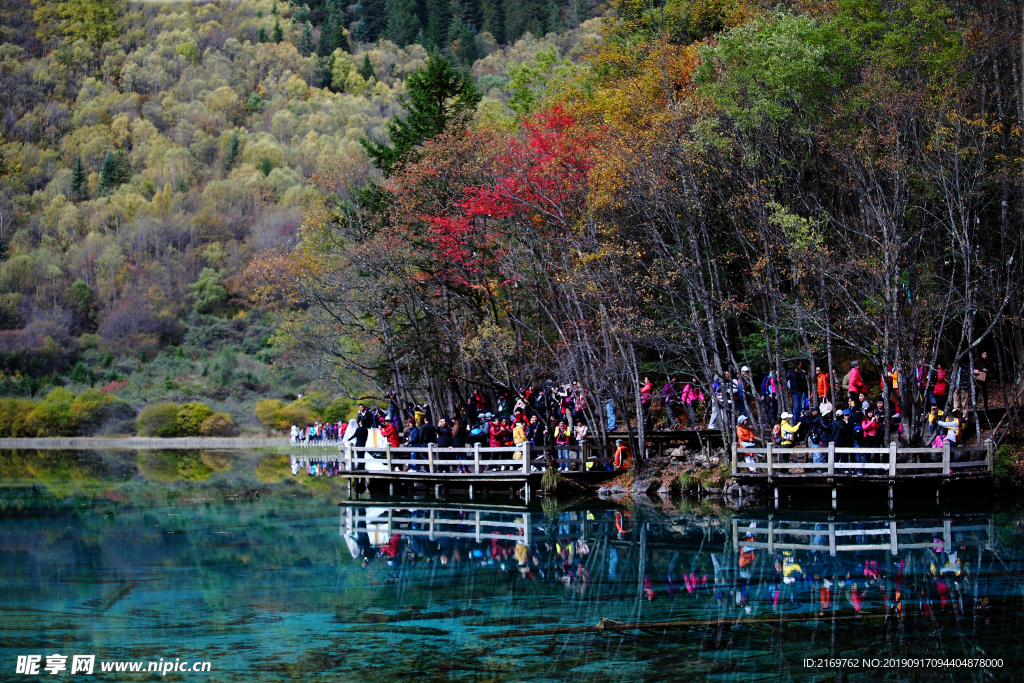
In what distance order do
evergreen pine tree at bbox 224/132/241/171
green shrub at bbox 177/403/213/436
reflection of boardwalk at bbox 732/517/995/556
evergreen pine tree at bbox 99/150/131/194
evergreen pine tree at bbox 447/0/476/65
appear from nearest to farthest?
reflection of boardwalk at bbox 732/517/995/556 → green shrub at bbox 177/403/213/436 → evergreen pine tree at bbox 447/0/476/65 → evergreen pine tree at bbox 99/150/131/194 → evergreen pine tree at bbox 224/132/241/171

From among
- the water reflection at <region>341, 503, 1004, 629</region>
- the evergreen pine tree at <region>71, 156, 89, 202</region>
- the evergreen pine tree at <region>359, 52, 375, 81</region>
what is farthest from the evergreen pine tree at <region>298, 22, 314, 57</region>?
the water reflection at <region>341, 503, 1004, 629</region>

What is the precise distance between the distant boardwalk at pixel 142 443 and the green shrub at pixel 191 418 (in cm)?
49

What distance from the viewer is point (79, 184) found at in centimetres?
11119

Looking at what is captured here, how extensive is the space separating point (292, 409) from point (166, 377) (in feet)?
51.3

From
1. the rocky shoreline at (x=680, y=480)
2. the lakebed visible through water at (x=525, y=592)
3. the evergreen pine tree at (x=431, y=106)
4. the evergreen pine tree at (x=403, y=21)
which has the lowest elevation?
the lakebed visible through water at (x=525, y=592)

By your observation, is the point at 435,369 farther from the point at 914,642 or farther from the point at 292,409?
the point at 292,409

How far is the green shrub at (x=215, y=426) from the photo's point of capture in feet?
173

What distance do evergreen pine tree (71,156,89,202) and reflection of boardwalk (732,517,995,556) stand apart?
10693cm

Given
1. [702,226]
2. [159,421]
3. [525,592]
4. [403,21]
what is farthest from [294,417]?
[403,21]

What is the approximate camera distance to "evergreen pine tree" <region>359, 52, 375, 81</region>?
408 feet

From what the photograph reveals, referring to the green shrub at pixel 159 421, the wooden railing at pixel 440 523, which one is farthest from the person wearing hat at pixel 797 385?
the green shrub at pixel 159 421

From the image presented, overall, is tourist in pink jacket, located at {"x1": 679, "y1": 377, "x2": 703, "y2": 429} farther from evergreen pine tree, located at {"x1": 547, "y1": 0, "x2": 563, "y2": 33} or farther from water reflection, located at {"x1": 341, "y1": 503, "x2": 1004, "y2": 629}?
evergreen pine tree, located at {"x1": 547, "y1": 0, "x2": 563, "y2": 33}

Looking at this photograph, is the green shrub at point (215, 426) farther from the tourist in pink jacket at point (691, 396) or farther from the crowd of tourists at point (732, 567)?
the crowd of tourists at point (732, 567)

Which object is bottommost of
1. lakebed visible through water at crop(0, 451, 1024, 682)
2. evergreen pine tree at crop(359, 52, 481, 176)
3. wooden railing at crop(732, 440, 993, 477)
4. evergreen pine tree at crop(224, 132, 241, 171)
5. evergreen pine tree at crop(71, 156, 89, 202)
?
lakebed visible through water at crop(0, 451, 1024, 682)
